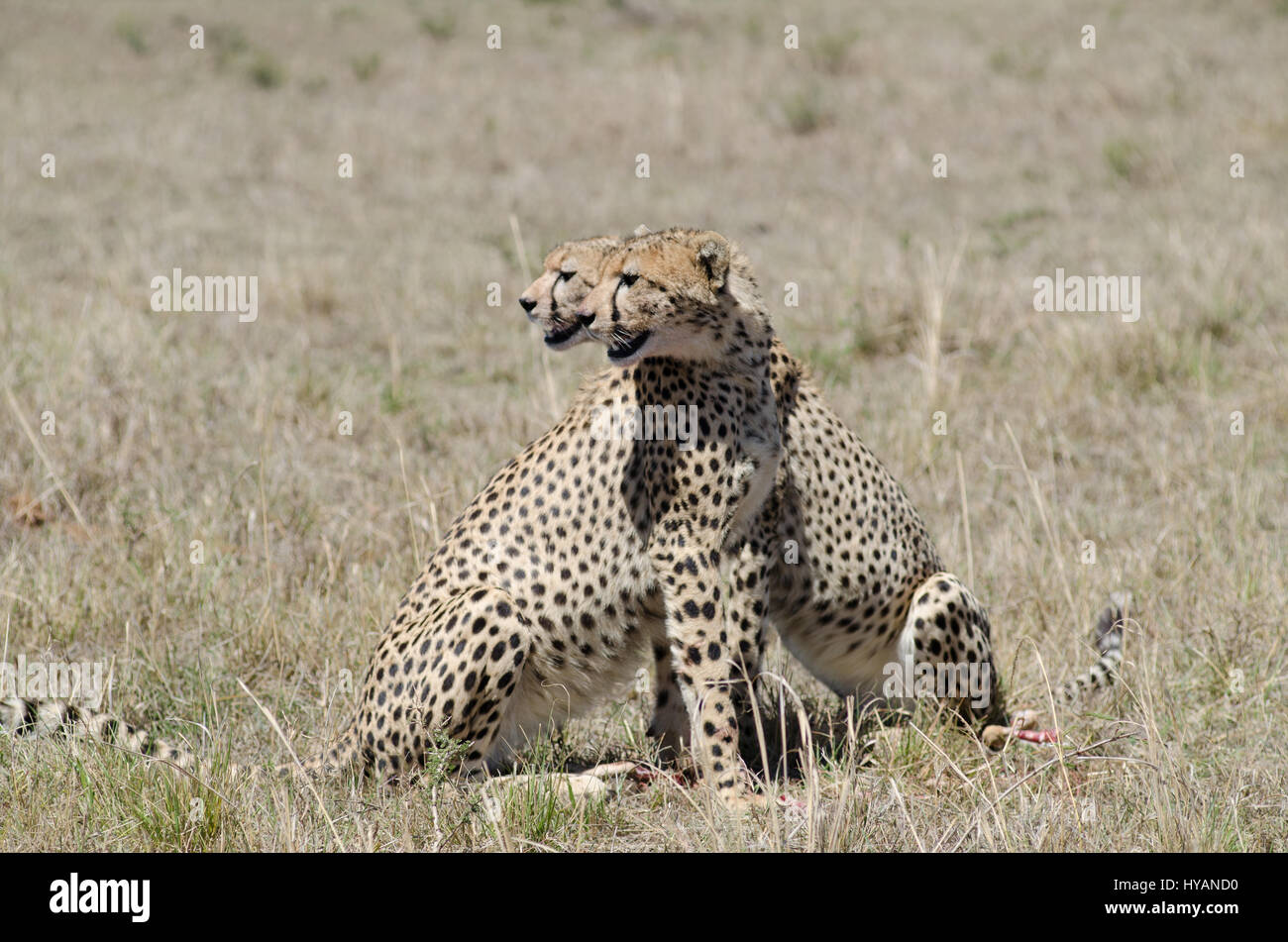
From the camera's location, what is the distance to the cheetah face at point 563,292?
2875mm

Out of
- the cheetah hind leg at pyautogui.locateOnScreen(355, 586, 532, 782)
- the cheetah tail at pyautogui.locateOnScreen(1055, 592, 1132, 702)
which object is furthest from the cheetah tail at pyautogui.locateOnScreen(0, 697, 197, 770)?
the cheetah tail at pyautogui.locateOnScreen(1055, 592, 1132, 702)

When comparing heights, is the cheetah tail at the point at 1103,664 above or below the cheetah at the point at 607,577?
below

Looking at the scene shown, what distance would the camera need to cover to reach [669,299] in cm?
290

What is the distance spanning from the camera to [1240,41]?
1245cm

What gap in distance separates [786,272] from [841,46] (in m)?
6.26

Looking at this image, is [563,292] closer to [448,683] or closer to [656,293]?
[656,293]

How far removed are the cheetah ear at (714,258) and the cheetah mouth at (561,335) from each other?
0.31 metres
